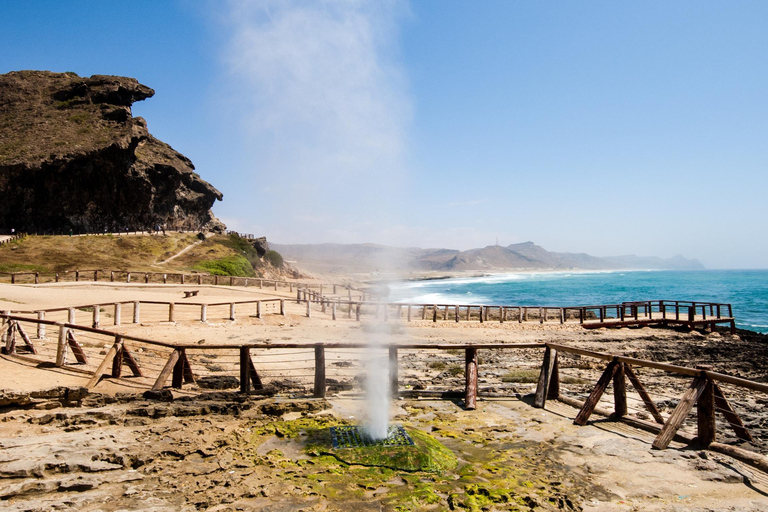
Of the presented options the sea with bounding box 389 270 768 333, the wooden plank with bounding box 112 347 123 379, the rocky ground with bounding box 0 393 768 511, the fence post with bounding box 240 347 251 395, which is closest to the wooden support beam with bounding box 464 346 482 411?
the rocky ground with bounding box 0 393 768 511

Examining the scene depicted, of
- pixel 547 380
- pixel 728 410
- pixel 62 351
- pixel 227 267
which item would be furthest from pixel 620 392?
pixel 227 267

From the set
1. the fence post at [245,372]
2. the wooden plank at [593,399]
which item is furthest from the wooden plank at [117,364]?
the wooden plank at [593,399]

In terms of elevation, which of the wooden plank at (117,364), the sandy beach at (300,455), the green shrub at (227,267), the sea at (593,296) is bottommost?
the sea at (593,296)

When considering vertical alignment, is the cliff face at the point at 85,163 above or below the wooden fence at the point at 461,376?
above

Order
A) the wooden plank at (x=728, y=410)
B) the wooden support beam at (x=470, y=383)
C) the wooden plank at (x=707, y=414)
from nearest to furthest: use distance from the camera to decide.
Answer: the wooden plank at (x=707, y=414) → the wooden plank at (x=728, y=410) → the wooden support beam at (x=470, y=383)

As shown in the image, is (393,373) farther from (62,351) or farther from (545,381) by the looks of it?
(62,351)

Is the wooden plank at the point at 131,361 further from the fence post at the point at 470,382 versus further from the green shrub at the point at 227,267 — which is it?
the green shrub at the point at 227,267

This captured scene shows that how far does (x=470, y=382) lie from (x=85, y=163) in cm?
7619

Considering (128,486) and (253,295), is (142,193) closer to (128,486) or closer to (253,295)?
(253,295)

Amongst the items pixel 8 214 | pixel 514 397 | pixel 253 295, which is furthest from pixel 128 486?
pixel 8 214

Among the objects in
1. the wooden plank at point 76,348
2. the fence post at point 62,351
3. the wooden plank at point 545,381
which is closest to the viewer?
the wooden plank at point 545,381

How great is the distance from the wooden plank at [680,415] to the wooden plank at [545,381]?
2587mm

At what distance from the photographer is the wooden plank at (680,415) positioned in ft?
23.4

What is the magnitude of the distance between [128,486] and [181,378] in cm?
487
